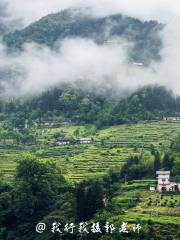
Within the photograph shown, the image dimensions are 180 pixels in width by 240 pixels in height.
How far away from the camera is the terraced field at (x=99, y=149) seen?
254ft

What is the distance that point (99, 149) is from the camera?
286ft

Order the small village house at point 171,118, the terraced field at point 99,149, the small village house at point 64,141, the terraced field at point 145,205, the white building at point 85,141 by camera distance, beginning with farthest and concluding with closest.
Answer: the small village house at point 171,118 → the small village house at point 64,141 → the white building at point 85,141 → the terraced field at point 99,149 → the terraced field at point 145,205

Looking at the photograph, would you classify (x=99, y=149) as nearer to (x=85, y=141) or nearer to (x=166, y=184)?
(x=85, y=141)

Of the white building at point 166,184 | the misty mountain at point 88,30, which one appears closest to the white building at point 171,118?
the white building at point 166,184

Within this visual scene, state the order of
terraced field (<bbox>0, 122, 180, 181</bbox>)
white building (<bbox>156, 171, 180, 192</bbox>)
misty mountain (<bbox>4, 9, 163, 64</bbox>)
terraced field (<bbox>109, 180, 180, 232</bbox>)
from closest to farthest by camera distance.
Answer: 1. terraced field (<bbox>109, 180, 180, 232</bbox>)
2. white building (<bbox>156, 171, 180, 192</bbox>)
3. terraced field (<bbox>0, 122, 180, 181</bbox>)
4. misty mountain (<bbox>4, 9, 163, 64</bbox>)

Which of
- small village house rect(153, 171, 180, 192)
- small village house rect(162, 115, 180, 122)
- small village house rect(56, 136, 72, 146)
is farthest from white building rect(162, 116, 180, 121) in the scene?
small village house rect(153, 171, 180, 192)

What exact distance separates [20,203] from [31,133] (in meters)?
40.5

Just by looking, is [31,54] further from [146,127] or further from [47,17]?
[146,127]

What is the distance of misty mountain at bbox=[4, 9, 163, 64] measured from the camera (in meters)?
149

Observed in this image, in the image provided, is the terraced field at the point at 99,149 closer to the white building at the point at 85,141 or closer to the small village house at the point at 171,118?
the white building at the point at 85,141

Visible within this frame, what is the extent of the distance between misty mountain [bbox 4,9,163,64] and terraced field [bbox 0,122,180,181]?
157 feet

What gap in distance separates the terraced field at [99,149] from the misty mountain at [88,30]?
157 ft

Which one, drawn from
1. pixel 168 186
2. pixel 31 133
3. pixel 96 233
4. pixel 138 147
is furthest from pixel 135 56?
pixel 96 233

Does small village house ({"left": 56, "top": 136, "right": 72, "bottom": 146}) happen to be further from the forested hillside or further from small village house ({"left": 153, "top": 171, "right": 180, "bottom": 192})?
small village house ({"left": 153, "top": 171, "right": 180, "bottom": 192})
